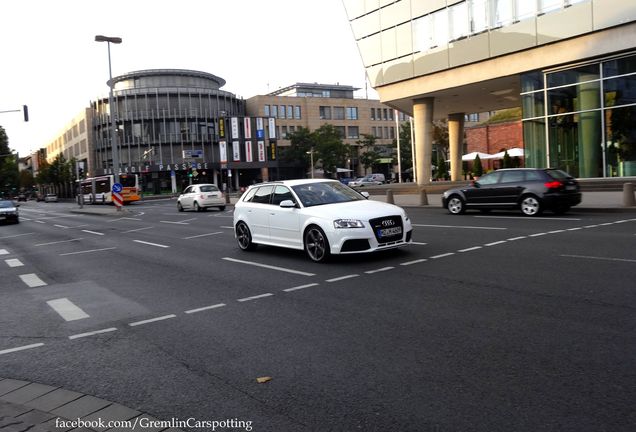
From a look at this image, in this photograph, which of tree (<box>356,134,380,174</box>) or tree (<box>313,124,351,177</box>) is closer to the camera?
Answer: tree (<box>313,124,351,177</box>)

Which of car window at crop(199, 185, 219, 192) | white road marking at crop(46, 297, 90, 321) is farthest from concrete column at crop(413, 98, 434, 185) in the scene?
white road marking at crop(46, 297, 90, 321)

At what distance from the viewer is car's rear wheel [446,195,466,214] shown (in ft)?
61.6

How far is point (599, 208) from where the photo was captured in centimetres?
1673

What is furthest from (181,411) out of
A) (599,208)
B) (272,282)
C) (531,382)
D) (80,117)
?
(80,117)

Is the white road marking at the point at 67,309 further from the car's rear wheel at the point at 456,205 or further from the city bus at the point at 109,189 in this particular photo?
the city bus at the point at 109,189

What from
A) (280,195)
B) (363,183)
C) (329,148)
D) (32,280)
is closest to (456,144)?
(363,183)

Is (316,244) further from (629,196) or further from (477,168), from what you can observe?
(477,168)

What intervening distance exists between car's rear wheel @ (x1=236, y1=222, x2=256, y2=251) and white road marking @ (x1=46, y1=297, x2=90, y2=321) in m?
4.56

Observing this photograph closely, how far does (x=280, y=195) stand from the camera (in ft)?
35.9

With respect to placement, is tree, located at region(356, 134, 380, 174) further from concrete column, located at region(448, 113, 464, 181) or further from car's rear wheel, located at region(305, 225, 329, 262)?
Answer: car's rear wheel, located at region(305, 225, 329, 262)

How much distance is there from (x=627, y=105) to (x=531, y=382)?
2374 centimetres

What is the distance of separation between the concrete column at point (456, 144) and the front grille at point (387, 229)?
32106mm

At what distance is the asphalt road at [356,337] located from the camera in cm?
365

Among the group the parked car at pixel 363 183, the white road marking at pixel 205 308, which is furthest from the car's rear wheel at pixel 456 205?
the parked car at pixel 363 183
